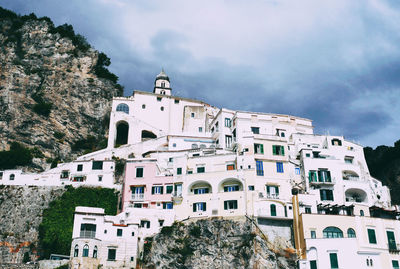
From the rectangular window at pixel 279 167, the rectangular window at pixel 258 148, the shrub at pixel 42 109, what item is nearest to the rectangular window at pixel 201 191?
the rectangular window at pixel 258 148

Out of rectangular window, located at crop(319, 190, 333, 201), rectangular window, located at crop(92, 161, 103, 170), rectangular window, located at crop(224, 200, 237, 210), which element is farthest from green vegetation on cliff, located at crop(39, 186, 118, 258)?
rectangular window, located at crop(319, 190, 333, 201)

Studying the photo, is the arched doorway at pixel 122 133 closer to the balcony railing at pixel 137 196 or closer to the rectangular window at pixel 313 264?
the balcony railing at pixel 137 196

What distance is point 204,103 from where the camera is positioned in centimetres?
8625

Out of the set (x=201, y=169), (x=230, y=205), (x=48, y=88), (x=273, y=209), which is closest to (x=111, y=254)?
(x=230, y=205)

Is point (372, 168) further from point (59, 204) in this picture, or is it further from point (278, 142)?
point (59, 204)

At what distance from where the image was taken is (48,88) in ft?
265

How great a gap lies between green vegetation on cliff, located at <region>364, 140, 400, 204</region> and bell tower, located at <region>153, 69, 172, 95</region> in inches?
1600

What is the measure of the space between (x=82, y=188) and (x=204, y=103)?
33.3 m

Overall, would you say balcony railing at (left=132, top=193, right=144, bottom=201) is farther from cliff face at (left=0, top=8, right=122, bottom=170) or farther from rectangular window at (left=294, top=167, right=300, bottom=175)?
rectangular window at (left=294, top=167, right=300, bottom=175)

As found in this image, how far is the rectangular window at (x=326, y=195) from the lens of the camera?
195 ft

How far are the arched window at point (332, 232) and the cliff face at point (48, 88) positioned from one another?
40348 mm

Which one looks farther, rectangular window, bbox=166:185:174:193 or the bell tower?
the bell tower

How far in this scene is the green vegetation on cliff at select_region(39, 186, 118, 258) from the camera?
2052 inches

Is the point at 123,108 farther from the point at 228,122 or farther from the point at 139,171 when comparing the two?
the point at 139,171
